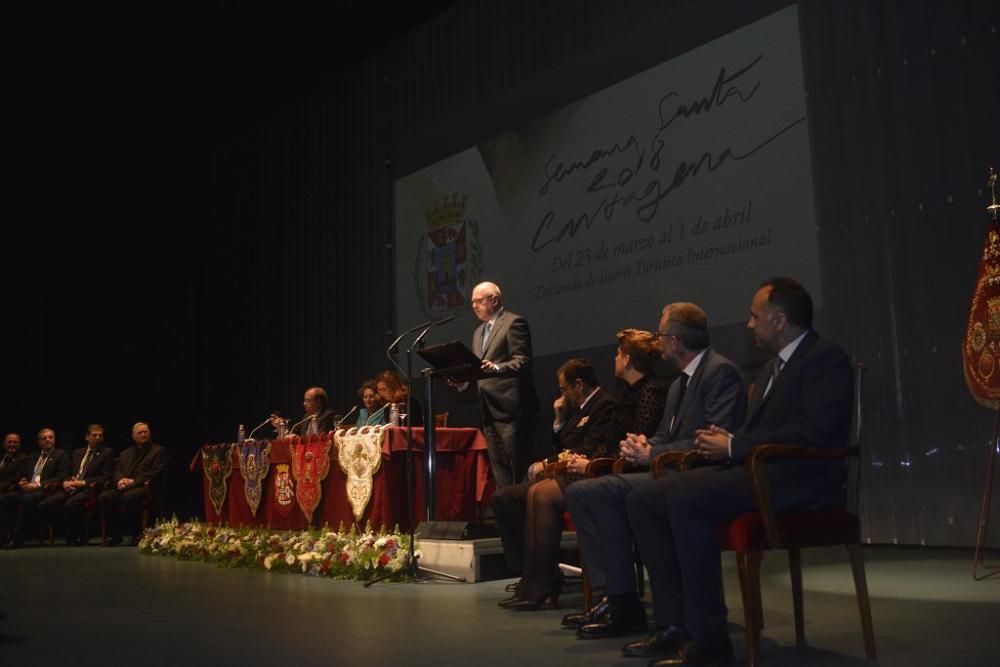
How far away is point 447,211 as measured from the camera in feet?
26.8

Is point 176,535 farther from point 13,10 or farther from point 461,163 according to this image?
point 13,10

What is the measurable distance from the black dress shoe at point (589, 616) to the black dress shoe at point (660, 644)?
35 cm

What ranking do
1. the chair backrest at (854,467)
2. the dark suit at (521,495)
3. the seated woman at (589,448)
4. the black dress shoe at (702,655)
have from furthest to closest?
the dark suit at (521,495), the seated woman at (589,448), the chair backrest at (854,467), the black dress shoe at (702,655)

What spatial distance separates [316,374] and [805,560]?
20.1 feet

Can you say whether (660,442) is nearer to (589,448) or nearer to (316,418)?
(589,448)

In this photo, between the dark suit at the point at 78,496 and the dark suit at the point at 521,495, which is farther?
the dark suit at the point at 78,496

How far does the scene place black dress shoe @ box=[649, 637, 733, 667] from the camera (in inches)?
97.3

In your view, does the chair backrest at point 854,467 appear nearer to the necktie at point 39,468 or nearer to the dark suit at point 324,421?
the dark suit at point 324,421

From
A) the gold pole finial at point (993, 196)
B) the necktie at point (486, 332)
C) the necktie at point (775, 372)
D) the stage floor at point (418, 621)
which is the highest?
the gold pole finial at point (993, 196)

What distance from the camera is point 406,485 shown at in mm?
5410

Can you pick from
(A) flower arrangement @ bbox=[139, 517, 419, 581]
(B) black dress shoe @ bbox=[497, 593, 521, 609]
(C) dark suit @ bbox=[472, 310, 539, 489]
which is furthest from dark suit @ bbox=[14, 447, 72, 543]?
(B) black dress shoe @ bbox=[497, 593, 521, 609]

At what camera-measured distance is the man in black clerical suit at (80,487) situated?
8852 millimetres

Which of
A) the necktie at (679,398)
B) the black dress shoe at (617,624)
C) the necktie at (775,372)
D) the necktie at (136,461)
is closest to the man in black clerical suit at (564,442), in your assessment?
the necktie at (679,398)

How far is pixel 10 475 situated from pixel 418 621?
728 centimetres
